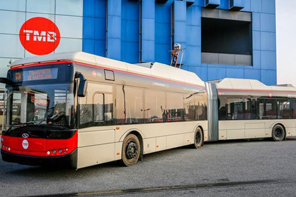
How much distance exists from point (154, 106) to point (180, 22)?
50.0ft

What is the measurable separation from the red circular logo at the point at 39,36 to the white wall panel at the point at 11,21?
1.07ft

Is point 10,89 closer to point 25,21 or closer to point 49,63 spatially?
point 49,63

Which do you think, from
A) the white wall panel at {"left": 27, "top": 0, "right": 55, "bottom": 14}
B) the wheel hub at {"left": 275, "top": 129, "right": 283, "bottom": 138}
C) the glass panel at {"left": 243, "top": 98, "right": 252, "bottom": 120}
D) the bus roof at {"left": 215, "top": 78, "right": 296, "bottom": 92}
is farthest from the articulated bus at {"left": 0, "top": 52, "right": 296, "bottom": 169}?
the white wall panel at {"left": 27, "top": 0, "right": 55, "bottom": 14}

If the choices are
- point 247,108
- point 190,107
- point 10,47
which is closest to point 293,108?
point 247,108

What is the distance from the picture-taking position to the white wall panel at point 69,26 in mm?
21578

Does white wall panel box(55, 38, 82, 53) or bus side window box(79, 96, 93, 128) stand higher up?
white wall panel box(55, 38, 82, 53)

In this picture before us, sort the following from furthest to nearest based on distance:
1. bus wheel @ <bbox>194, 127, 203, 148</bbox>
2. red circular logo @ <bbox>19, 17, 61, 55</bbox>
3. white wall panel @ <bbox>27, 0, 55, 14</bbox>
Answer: white wall panel @ <bbox>27, 0, 55, 14</bbox> → red circular logo @ <bbox>19, 17, 61, 55</bbox> → bus wheel @ <bbox>194, 127, 203, 148</bbox>

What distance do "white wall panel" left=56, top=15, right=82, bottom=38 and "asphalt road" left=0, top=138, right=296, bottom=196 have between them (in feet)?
47.0

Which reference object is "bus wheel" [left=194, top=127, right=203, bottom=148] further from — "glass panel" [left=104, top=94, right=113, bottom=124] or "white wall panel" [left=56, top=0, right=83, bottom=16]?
"white wall panel" [left=56, top=0, right=83, bottom=16]

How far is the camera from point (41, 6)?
69.7 ft

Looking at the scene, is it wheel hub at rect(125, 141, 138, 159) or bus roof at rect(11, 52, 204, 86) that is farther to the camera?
wheel hub at rect(125, 141, 138, 159)

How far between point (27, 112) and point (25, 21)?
53.1 feet

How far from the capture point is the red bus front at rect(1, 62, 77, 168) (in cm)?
651

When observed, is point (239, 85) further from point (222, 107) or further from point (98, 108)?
point (98, 108)
